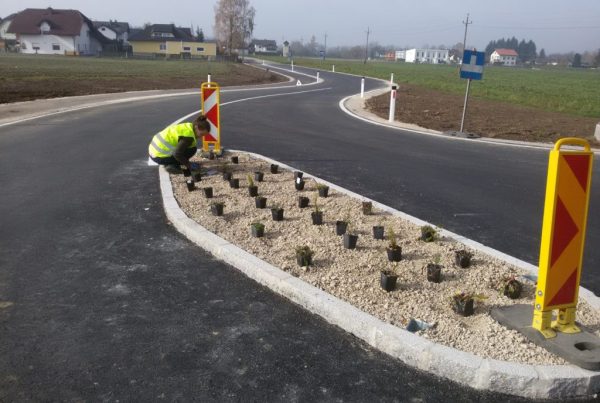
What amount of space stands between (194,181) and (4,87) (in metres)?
20.9

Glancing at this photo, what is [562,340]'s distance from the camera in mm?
3305

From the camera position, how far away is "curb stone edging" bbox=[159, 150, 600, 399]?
3012 millimetres

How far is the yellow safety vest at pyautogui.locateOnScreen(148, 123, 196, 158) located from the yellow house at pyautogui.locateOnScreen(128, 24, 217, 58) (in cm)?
10387

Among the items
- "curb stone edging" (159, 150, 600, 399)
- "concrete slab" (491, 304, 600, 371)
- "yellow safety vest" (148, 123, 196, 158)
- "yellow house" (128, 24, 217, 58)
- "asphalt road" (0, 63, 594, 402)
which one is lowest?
"asphalt road" (0, 63, 594, 402)

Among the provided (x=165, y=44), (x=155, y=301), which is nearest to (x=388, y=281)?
(x=155, y=301)

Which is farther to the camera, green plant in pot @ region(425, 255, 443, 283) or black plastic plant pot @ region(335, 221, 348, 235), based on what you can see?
black plastic plant pot @ region(335, 221, 348, 235)

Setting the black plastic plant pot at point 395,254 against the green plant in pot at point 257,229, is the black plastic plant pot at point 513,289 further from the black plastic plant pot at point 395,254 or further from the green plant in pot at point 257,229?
the green plant in pot at point 257,229

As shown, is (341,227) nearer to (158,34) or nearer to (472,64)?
(472,64)

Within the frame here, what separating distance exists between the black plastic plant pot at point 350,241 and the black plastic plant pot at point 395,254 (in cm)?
38

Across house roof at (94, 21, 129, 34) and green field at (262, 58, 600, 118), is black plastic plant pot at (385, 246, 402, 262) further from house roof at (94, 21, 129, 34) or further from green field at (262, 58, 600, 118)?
house roof at (94, 21, 129, 34)

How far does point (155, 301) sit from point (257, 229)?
1446 millimetres

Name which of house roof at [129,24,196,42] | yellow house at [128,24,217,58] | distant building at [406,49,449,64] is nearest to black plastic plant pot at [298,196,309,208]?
yellow house at [128,24,217,58]

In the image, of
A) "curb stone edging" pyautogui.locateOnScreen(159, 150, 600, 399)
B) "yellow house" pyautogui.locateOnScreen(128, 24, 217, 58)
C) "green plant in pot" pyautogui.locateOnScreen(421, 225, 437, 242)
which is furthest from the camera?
"yellow house" pyautogui.locateOnScreen(128, 24, 217, 58)

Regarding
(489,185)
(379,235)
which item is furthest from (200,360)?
(489,185)
